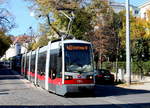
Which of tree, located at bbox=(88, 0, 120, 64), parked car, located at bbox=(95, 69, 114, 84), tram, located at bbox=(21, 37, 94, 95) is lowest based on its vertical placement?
parked car, located at bbox=(95, 69, 114, 84)

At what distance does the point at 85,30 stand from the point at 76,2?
4531 millimetres

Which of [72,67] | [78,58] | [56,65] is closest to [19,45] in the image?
[56,65]

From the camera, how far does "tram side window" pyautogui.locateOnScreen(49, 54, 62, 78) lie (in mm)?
17297

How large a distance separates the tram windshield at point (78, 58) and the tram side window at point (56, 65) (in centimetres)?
48

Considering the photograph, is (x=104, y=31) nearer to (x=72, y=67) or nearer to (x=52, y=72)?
(x=52, y=72)

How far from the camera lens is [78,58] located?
17.3 metres

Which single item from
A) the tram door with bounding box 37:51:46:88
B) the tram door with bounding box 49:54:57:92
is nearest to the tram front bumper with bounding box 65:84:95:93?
the tram door with bounding box 49:54:57:92

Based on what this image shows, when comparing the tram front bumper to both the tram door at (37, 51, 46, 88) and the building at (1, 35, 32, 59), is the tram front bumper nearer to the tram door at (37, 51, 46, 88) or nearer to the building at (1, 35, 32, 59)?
the tram door at (37, 51, 46, 88)

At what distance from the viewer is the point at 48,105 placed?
1351cm

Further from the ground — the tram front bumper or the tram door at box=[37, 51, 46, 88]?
the tram door at box=[37, 51, 46, 88]

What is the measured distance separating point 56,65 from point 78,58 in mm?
1367

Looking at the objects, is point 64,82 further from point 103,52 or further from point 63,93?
point 103,52

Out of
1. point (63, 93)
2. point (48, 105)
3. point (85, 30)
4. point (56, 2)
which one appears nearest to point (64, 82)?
point (63, 93)

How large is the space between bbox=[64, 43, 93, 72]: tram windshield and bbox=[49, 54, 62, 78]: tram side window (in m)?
0.48
